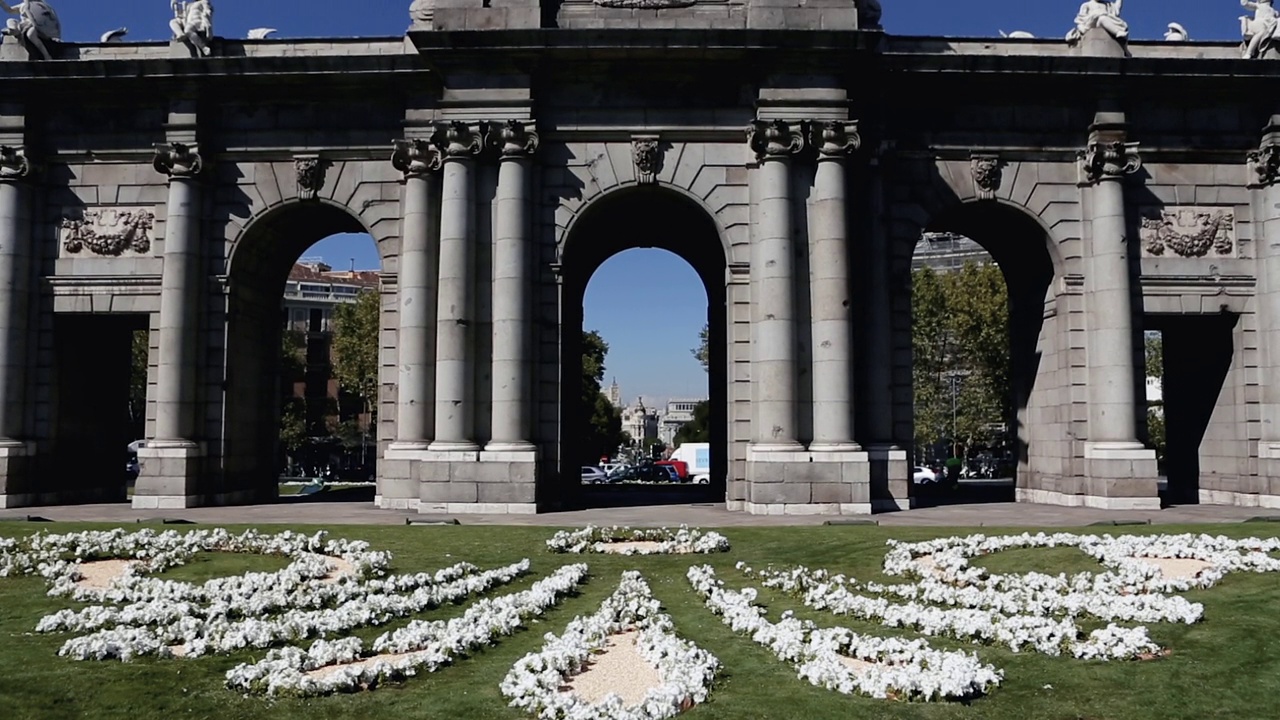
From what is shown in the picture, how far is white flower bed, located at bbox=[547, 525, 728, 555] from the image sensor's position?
18.2 m

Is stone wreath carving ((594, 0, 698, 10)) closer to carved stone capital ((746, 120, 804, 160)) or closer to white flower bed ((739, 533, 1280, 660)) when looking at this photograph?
carved stone capital ((746, 120, 804, 160))

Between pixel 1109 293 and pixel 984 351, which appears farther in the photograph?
pixel 984 351

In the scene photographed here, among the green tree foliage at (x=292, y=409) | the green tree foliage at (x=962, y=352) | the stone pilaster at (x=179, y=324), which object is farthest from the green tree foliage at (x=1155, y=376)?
the green tree foliage at (x=292, y=409)

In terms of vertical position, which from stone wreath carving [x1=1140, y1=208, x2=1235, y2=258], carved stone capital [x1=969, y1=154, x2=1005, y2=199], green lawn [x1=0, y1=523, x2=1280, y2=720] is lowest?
green lawn [x1=0, y1=523, x2=1280, y2=720]

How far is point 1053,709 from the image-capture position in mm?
8633

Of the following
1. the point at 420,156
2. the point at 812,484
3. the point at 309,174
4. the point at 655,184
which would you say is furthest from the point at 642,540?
the point at 309,174

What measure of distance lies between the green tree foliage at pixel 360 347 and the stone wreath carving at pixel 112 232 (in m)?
37.0

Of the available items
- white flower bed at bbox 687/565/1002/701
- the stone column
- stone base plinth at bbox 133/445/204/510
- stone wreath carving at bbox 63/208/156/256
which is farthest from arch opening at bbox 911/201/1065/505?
stone wreath carving at bbox 63/208/156/256

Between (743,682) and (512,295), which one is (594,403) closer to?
(512,295)

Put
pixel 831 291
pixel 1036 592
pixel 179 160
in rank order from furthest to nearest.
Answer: pixel 179 160 < pixel 831 291 < pixel 1036 592

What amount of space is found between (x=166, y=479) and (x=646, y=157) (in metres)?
15.4

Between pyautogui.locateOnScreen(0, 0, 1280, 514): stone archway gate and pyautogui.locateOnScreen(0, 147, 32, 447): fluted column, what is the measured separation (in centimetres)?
8

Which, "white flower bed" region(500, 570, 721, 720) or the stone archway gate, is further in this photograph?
the stone archway gate

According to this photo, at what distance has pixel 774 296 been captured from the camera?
84.7 ft
